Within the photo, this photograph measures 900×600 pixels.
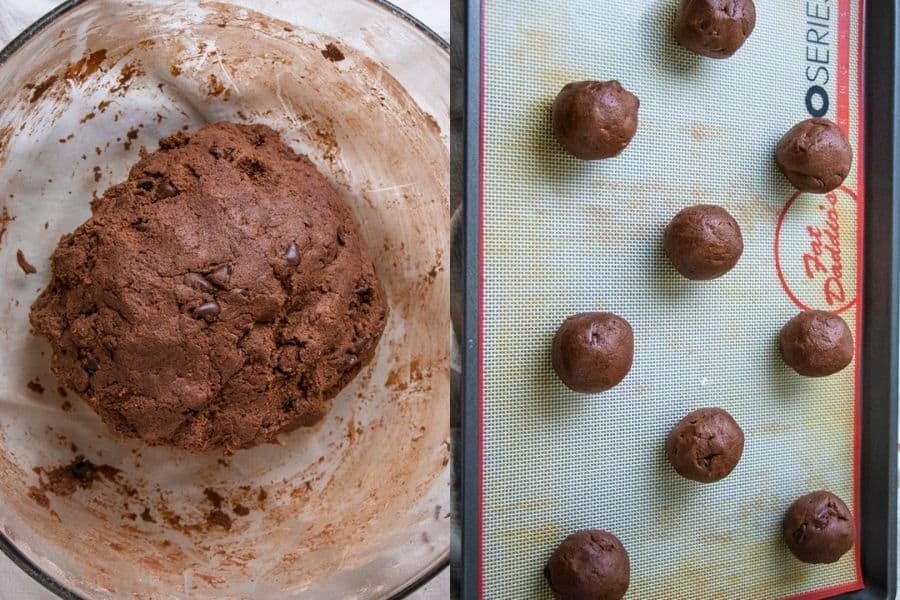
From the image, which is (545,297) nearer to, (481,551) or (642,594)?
(481,551)

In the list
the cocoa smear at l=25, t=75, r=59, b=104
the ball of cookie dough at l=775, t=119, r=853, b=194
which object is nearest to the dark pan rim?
the cocoa smear at l=25, t=75, r=59, b=104

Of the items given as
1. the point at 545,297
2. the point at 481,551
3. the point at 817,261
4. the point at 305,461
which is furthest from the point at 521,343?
the point at 817,261

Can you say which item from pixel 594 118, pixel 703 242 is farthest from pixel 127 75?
pixel 703 242

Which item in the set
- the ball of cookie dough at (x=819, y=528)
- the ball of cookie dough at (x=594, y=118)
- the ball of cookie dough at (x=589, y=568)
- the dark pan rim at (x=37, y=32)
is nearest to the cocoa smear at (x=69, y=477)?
the dark pan rim at (x=37, y=32)

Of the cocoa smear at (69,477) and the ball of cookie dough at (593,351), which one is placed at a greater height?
the ball of cookie dough at (593,351)

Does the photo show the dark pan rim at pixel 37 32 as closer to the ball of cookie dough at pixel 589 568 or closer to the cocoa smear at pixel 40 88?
the cocoa smear at pixel 40 88

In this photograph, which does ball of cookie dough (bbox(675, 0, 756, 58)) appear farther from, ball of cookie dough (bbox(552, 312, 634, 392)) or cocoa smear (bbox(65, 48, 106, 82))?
cocoa smear (bbox(65, 48, 106, 82))
